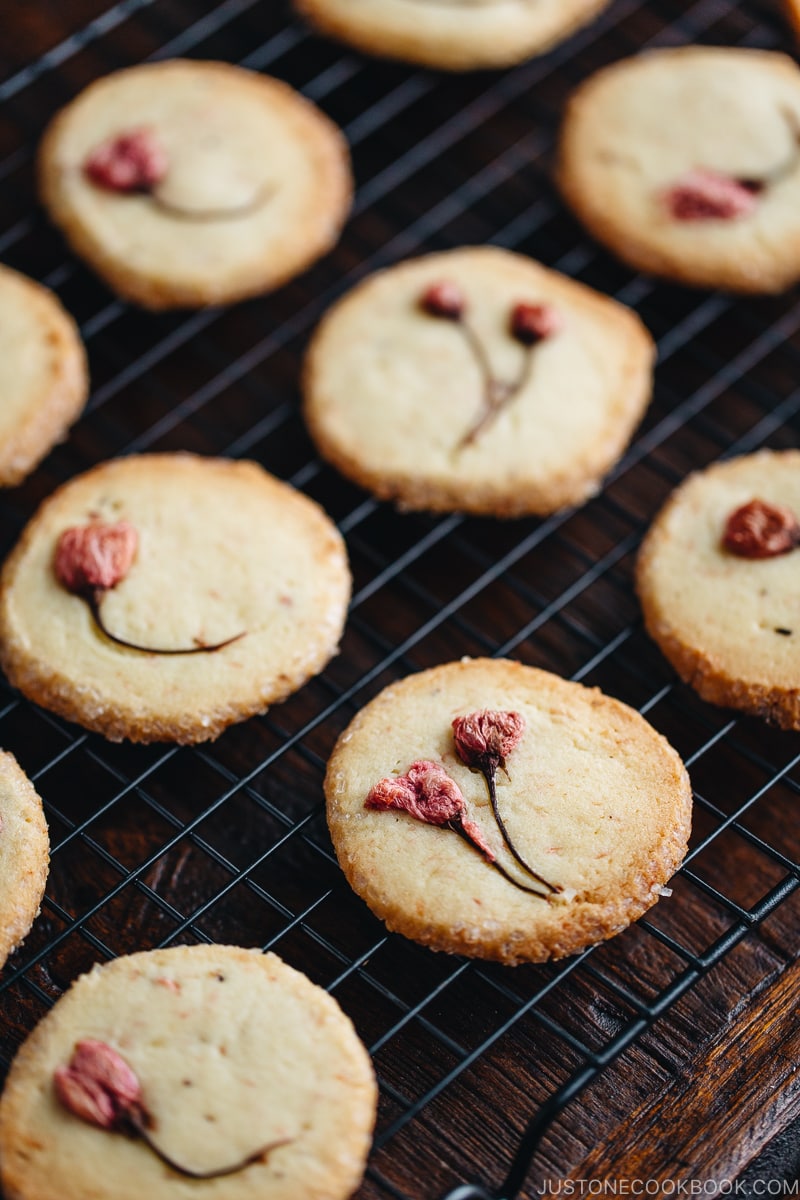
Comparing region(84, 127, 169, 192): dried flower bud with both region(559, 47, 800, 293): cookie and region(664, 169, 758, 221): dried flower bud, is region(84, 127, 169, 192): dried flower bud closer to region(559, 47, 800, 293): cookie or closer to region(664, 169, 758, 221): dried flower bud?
region(559, 47, 800, 293): cookie

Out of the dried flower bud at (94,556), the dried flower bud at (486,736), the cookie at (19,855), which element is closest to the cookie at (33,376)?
the dried flower bud at (94,556)

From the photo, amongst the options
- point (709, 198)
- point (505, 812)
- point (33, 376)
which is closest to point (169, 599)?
point (33, 376)

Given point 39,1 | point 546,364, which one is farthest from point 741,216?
point 39,1

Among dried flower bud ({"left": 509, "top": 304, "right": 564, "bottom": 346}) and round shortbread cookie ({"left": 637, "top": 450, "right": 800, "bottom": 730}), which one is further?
dried flower bud ({"left": 509, "top": 304, "right": 564, "bottom": 346})

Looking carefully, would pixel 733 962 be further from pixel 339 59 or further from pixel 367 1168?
pixel 339 59

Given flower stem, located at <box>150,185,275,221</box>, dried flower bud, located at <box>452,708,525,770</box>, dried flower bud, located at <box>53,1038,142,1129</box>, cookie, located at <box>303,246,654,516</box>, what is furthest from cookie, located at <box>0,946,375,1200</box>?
flower stem, located at <box>150,185,275,221</box>

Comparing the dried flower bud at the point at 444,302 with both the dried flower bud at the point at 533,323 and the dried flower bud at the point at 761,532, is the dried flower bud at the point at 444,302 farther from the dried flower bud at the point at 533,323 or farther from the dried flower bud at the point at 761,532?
→ the dried flower bud at the point at 761,532
